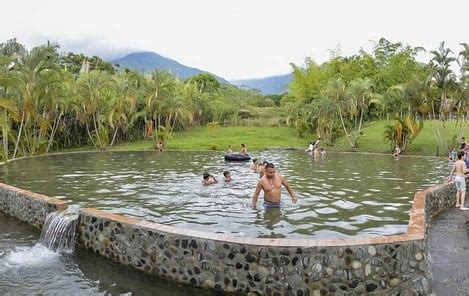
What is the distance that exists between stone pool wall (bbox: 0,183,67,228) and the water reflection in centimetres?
143

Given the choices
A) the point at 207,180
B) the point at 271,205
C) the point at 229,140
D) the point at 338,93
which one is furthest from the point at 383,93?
the point at 271,205

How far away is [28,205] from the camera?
37.9 feet

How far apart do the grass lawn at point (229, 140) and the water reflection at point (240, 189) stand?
8.07m

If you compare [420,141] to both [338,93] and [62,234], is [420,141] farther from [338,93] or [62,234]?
[62,234]

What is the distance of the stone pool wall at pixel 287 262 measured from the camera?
671 centimetres

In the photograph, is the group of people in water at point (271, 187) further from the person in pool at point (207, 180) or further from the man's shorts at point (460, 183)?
the man's shorts at point (460, 183)

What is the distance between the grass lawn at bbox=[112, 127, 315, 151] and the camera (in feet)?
112

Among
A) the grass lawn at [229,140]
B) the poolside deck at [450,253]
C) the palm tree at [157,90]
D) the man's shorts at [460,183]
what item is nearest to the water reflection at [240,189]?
the poolside deck at [450,253]

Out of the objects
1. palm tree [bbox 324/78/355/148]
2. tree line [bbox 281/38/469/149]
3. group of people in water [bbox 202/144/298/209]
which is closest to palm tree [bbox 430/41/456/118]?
tree line [bbox 281/38/469/149]

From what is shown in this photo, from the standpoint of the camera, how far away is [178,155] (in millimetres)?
28609

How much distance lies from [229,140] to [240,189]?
73.3ft

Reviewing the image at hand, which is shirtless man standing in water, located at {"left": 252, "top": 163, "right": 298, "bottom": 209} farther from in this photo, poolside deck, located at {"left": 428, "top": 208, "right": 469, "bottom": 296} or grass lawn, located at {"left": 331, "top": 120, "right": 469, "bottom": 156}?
grass lawn, located at {"left": 331, "top": 120, "right": 469, "bottom": 156}

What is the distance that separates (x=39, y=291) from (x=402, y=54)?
52.0 meters

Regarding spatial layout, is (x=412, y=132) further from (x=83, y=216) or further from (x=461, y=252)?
(x=83, y=216)
